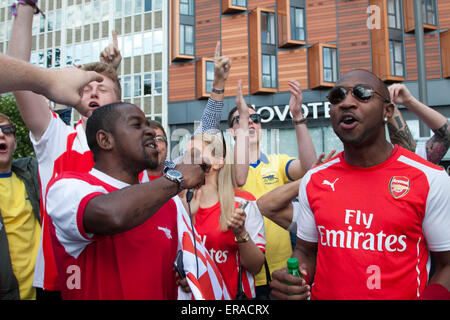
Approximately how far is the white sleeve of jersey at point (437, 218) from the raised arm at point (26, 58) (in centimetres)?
234

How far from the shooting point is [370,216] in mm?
2027

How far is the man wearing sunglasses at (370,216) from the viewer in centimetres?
195

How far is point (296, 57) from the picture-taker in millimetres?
19406

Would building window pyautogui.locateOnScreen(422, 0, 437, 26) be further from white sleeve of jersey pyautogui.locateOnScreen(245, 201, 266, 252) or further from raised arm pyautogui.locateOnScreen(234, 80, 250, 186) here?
white sleeve of jersey pyautogui.locateOnScreen(245, 201, 266, 252)

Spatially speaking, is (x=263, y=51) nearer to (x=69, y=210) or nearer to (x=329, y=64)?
(x=329, y=64)

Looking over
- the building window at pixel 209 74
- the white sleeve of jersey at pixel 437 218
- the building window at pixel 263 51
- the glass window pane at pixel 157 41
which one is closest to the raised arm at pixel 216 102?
the white sleeve of jersey at pixel 437 218

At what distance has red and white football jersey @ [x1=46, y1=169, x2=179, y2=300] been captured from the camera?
1.77m

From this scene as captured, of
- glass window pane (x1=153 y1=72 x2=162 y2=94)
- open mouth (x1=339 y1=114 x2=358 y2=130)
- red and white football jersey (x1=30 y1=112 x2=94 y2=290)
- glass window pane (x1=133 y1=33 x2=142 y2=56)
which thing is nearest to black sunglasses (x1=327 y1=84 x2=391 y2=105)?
open mouth (x1=339 y1=114 x2=358 y2=130)

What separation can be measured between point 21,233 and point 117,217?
2.16 m

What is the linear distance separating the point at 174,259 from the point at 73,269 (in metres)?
0.53

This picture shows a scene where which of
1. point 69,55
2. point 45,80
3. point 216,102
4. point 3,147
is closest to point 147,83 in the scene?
point 69,55

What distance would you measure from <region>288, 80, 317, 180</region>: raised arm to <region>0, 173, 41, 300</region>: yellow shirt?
2.44 meters

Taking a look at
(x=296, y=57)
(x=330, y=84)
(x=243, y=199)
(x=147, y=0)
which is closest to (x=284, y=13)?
(x=296, y=57)
